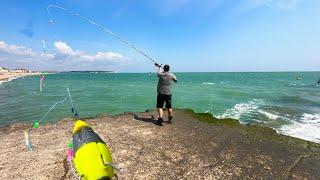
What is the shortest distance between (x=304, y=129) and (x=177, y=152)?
1028 centimetres

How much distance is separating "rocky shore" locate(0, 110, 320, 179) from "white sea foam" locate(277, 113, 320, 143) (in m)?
4.35

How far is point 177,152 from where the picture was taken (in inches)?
271

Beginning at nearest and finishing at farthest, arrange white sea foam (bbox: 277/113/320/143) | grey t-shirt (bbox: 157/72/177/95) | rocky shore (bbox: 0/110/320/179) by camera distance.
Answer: rocky shore (bbox: 0/110/320/179) → grey t-shirt (bbox: 157/72/177/95) → white sea foam (bbox: 277/113/320/143)

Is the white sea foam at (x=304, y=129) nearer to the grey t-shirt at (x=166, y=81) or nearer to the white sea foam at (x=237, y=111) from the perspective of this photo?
the white sea foam at (x=237, y=111)

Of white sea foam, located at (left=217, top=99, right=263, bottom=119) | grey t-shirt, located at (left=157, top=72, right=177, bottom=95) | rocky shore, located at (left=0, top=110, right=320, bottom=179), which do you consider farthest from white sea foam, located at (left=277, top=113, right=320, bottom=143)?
grey t-shirt, located at (left=157, top=72, right=177, bottom=95)

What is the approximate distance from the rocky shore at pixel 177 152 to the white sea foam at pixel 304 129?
4.35 meters

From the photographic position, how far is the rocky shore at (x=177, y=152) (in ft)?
19.0

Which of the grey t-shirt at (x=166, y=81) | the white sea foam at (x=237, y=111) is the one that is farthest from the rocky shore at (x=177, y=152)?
the white sea foam at (x=237, y=111)

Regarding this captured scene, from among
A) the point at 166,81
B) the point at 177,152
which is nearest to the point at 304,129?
the point at 166,81

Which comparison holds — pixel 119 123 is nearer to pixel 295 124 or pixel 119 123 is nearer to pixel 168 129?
pixel 168 129

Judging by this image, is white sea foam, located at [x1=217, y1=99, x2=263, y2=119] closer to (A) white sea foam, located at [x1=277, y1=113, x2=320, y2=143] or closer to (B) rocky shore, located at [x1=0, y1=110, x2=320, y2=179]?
(A) white sea foam, located at [x1=277, y1=113, x2=320, y2=143]

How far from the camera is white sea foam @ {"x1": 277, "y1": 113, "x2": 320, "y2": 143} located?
12372 mm

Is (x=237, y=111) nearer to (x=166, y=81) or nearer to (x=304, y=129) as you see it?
(x=304, y=129)

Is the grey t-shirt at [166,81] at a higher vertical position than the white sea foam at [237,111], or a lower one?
higher
